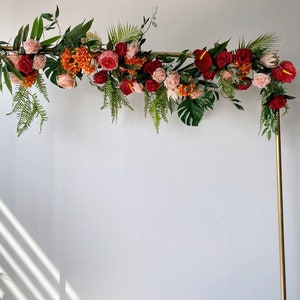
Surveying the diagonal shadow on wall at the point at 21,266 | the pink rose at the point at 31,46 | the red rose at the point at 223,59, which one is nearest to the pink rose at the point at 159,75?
the red rose at the point at 223,59

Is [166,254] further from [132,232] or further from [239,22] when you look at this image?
[239,22]

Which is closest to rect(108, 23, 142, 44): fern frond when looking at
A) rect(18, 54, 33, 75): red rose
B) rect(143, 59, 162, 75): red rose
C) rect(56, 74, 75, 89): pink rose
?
rect(143, 59, 162, 75): red rose

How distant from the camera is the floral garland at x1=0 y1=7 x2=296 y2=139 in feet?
3.81

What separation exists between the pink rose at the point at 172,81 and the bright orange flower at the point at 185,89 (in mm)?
24

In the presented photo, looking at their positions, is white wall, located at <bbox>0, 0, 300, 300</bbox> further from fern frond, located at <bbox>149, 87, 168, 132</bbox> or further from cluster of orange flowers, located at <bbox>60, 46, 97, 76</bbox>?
cluster of orange flowers, located at <bbox>60, 46, 97, 76</bbox>

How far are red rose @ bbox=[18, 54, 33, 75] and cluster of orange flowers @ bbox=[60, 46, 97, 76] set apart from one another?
0.12m

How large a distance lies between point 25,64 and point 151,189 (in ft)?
2.50

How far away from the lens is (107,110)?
144 cm

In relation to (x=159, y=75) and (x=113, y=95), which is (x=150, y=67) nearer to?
A: (x=159, y=75)

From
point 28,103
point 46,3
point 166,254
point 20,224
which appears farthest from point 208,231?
point 46,3

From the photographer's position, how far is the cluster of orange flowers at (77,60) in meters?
1.15

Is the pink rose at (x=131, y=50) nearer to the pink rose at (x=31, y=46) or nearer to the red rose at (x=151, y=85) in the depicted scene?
the red rose at (x=151, y=85)

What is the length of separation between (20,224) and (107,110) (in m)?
0.67

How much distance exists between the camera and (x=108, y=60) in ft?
3.80
